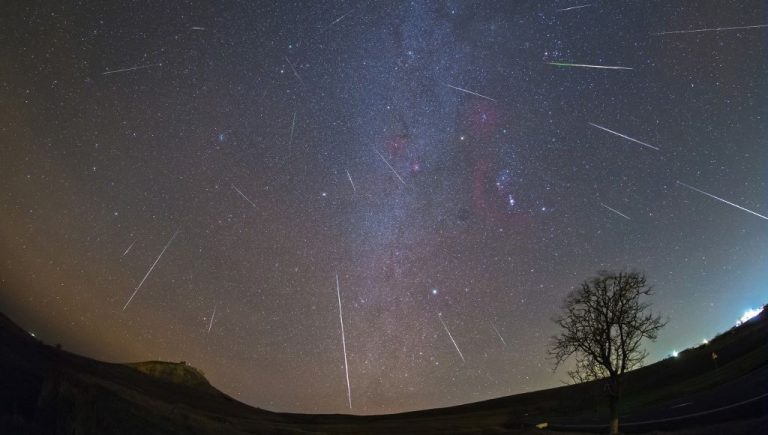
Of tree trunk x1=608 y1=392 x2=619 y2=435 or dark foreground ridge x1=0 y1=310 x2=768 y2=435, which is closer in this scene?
dark foreground ridge x1=0 y1=310 x2=768 y2=435

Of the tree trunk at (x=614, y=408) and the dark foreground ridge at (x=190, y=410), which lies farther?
the tree trunk at (x=614, y=408)

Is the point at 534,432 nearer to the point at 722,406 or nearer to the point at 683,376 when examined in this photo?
the point at 722,406

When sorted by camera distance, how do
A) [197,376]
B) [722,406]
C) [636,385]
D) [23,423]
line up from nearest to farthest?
[23,423]
[722,406]
[636,385]
[197,376]

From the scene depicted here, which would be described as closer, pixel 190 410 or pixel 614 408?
pixel 614 408

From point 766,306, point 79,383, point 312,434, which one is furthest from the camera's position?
point 766,306

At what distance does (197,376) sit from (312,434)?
101717mm

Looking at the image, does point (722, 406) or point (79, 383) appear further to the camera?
point (722, 406)

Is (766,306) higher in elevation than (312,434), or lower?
higher

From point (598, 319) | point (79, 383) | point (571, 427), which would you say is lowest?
point (571, 427)

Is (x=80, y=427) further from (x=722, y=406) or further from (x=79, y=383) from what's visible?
(x=722, y=406)

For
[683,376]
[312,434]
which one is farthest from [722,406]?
[683,376]

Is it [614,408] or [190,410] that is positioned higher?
[190,410]

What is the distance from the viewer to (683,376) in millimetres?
63188

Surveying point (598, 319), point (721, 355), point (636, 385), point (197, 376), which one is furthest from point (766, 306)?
point (197, 376)
